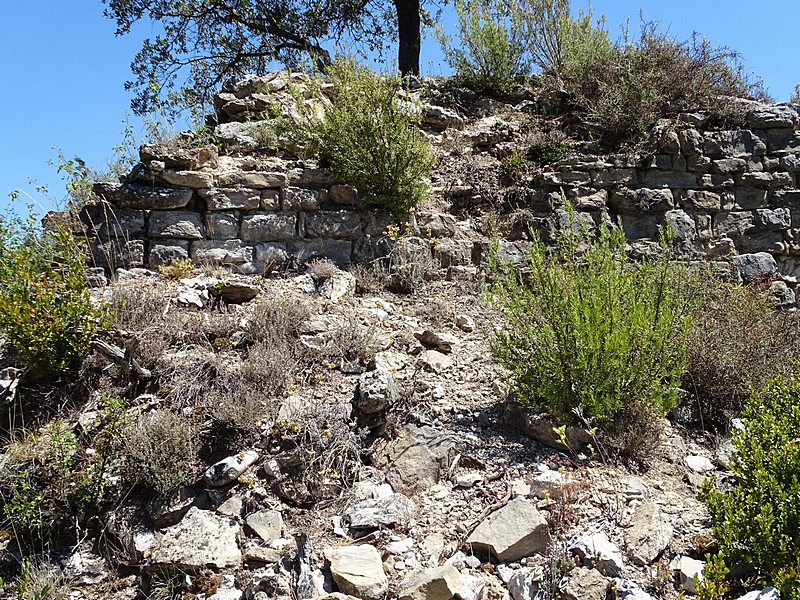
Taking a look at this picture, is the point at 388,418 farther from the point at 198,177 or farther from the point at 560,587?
the point at 198,177

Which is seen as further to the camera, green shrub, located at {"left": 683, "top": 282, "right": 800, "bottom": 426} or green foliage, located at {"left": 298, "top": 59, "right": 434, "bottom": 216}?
green foliage, located at {"left": 298, "top": 59, "right": 434, "bottom": 216}

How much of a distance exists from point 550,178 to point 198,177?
383cm

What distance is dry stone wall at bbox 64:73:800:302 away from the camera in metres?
5.82

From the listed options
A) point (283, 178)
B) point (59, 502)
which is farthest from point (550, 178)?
point (59, 502)

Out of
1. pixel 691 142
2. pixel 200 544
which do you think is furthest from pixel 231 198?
pixel 691 142

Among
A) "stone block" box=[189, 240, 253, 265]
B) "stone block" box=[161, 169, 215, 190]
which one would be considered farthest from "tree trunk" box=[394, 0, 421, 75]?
"stone block" box=[189, 240, 253, 265]

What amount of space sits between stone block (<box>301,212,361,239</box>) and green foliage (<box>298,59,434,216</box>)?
0.22 meters

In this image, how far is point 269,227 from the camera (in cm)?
607

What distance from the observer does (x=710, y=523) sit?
130 inches

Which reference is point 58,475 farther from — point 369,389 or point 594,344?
point 594,344

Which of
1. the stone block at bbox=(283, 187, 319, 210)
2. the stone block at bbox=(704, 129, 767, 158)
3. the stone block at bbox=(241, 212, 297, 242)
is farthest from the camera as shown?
the stone block at bbox=(704, 129, 767, 158)

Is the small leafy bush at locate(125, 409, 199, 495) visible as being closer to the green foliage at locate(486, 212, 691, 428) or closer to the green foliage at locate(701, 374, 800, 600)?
the green foliage at locate(486, 212, 691, 428)

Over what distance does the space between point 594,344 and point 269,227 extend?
11.5 feet

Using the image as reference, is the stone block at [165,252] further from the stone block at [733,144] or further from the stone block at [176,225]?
the stone block at [733,144]
